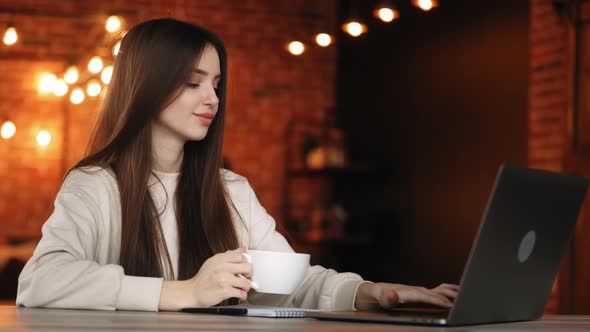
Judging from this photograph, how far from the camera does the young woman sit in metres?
1.88

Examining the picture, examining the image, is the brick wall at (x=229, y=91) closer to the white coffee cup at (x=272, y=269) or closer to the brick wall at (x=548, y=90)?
the brick wall at (x=548, y=90)

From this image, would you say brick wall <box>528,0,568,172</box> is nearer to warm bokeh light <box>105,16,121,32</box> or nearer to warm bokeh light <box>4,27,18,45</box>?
warm bokeh light <box>105,16,121,32</box>

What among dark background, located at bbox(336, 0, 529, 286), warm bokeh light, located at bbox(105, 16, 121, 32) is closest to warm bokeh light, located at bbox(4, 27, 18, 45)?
warm bokeh light, located at bbox(105, 16, 121, 32)

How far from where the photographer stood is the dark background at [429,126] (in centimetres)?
501

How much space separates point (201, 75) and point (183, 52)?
7 centimetres

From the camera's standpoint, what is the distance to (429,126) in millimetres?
5727

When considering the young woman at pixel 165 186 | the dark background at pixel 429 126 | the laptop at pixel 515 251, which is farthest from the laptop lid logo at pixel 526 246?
the dark background at pixel 429 126

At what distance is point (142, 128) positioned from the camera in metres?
2.01

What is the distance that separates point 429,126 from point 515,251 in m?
4.36

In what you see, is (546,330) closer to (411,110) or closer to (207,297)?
(207,297)

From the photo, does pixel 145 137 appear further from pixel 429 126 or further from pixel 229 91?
pixel 229 91

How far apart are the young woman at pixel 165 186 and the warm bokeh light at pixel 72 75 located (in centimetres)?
386

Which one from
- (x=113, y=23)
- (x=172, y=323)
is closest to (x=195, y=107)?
(x=172, y=323)

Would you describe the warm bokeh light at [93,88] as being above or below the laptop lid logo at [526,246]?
above
